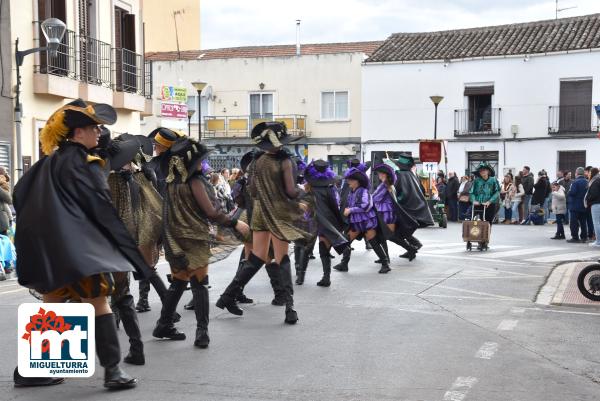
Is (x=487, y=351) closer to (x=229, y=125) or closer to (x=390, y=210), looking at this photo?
(x=390, y=210)

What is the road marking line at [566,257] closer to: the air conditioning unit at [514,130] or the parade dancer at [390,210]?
the parade dancer at [390,210]

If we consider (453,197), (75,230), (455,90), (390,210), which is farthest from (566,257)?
(455,90)

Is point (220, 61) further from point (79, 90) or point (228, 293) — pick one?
point (228, 293)

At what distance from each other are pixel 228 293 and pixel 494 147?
2951 cm

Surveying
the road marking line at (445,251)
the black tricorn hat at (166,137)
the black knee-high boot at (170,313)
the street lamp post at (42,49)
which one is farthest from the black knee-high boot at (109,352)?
the road marking line at (445,251)

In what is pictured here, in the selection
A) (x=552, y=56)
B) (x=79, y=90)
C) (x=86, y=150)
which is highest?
(x=552, y=56)

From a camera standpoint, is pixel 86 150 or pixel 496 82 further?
pixel 496 82

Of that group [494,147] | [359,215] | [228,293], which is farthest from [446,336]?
[494,147]

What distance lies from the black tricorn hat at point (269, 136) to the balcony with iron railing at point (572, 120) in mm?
Answer: 28532

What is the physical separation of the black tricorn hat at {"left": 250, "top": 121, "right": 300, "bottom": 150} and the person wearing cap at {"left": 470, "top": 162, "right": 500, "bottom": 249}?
369 inches

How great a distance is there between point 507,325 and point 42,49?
10.2 meters

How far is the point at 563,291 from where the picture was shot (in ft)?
37.5

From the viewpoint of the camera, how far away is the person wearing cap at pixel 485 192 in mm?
17562

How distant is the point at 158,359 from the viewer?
23.3 feet
